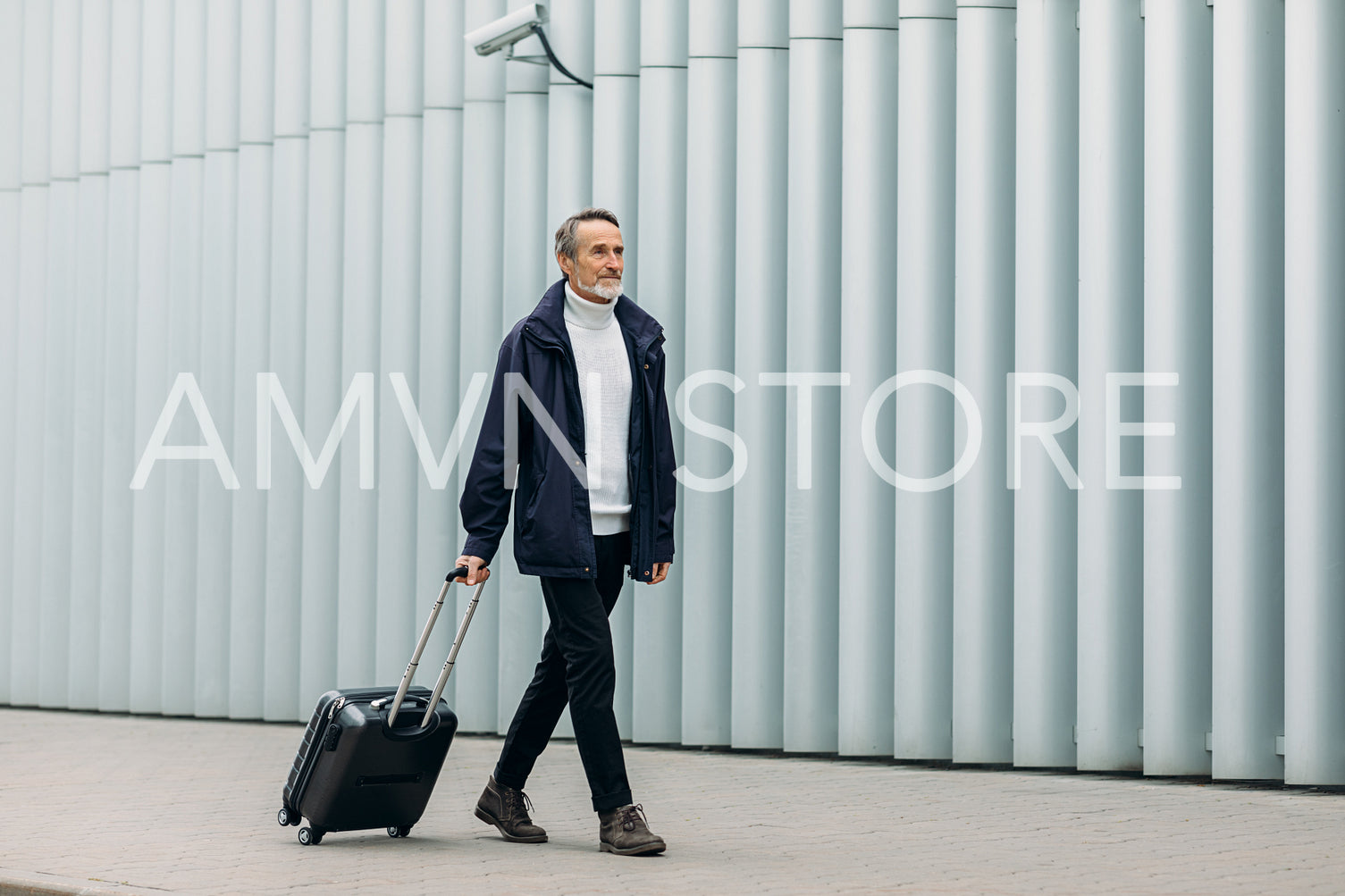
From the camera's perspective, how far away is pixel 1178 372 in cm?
663

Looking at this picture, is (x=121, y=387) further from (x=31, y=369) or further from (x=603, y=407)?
(x=603, y=407)

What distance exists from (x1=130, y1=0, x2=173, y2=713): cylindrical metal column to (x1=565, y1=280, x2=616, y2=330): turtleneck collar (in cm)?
507

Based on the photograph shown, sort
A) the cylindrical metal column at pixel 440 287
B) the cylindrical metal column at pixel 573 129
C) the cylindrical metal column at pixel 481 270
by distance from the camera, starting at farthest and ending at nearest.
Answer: the cylindrical metal column at pixel 440 287 → the cylindrical metal column at pixel 481 270 → the cylindrical metal column at pixel 573 129

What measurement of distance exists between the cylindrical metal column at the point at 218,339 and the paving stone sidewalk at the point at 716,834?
1.67 m

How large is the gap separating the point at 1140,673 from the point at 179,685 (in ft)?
18.9

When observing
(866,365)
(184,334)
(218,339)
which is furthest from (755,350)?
(184,334)

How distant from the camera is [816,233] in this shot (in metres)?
7.52

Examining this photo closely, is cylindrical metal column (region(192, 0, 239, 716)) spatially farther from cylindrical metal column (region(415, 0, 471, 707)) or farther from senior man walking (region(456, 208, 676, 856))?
senior man walking (region(456, 208, 676, 856))

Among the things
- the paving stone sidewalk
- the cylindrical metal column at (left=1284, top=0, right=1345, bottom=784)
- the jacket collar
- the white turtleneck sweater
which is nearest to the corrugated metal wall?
the cylindrical metal column at (left=1284, top=0, right=1345, bottom=784)

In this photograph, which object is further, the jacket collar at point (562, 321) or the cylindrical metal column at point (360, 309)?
the cylindrical metal column at point (360, 309)

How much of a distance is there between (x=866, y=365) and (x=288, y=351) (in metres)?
3.66

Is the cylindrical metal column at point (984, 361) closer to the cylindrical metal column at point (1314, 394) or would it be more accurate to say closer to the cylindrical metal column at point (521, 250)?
the cylindrical metal column at point (1314, 394)

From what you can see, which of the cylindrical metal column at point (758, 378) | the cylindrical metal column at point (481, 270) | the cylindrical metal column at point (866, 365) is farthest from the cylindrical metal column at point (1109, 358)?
the cylindrical metal column at point (481, 270)

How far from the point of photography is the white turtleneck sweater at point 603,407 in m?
5.17
